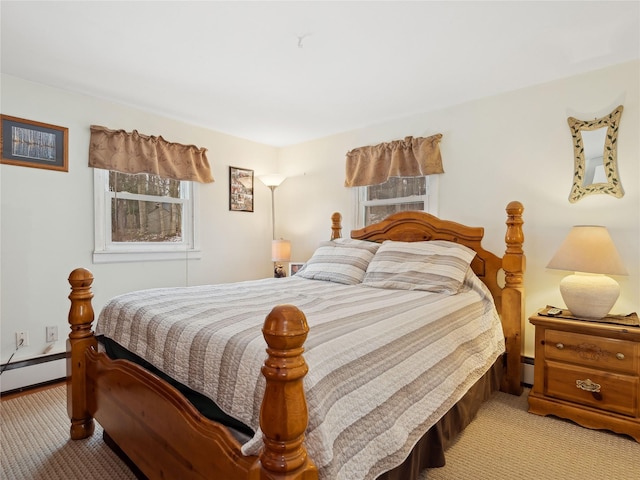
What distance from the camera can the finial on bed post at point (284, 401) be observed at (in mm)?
809

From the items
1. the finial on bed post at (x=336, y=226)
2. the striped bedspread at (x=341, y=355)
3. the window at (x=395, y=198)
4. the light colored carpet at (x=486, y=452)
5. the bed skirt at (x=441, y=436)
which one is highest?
the window at (x=395, y=198)

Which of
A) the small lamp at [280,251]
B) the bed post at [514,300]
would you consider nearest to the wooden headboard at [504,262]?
the bed post at [514,300]

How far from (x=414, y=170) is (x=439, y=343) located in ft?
6.40

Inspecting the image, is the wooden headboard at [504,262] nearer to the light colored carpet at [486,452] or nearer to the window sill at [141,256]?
the light colored carpet at [486,452]

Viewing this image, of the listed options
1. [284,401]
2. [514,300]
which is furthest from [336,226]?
[284,401]

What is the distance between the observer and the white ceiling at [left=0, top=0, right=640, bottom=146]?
71.0 inches

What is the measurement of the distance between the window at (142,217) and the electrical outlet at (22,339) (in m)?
0.70

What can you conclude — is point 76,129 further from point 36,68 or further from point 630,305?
point 630,305

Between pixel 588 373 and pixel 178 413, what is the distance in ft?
7.23

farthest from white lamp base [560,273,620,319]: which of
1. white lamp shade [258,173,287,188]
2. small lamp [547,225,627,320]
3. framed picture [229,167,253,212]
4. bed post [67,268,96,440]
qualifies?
framed picture [229,167,253,212]

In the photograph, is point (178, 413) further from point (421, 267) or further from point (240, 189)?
point (240, 189)

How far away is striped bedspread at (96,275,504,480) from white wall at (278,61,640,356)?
929 millimetres

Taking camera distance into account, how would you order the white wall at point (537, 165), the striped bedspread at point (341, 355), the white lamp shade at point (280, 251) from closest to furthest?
1. the striped bedspread at point (341, 355)
2. the white wall at point (537, 165)
3. the white lamp shade at point (280, 251)

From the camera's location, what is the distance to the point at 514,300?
2.41 metres
